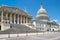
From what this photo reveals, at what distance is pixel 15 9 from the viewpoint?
2329 inches

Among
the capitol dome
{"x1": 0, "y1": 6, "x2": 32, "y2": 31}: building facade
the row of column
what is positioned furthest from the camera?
the capitol dome

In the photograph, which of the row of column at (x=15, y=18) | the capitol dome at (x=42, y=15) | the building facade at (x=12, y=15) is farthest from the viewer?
the capitol dome at (x=42, y=15)

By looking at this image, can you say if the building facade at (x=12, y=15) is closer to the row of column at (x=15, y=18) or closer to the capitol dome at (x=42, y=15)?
the row of column at (x=15, y=18)

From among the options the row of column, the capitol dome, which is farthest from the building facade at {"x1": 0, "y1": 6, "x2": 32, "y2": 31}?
the capitol dome

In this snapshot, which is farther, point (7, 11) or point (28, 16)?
point (28, 16)

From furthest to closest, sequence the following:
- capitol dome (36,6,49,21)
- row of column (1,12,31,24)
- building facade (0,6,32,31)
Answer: capitol dome (36,6,49,21) → row of column (1,12,31,24) → building facade (0,6,32,31)

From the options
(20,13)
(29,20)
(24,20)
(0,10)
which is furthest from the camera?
(29,20)

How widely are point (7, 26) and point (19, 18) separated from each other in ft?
77.0

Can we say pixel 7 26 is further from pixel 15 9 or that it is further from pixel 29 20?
pixel 29 20

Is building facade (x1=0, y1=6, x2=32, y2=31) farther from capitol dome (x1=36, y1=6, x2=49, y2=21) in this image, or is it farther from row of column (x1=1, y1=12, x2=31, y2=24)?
capitol dome (x1=36, y1=6, x2=49, y2=21)

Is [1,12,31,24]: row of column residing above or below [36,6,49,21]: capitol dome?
below

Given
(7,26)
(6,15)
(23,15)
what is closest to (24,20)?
(23,15)

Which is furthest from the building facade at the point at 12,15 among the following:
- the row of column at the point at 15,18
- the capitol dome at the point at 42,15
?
the capitol dome at the point at 42,15

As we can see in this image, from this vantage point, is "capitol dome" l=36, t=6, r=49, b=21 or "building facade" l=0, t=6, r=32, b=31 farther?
"capitol dome" l=36, t=6, r=49, b=21
